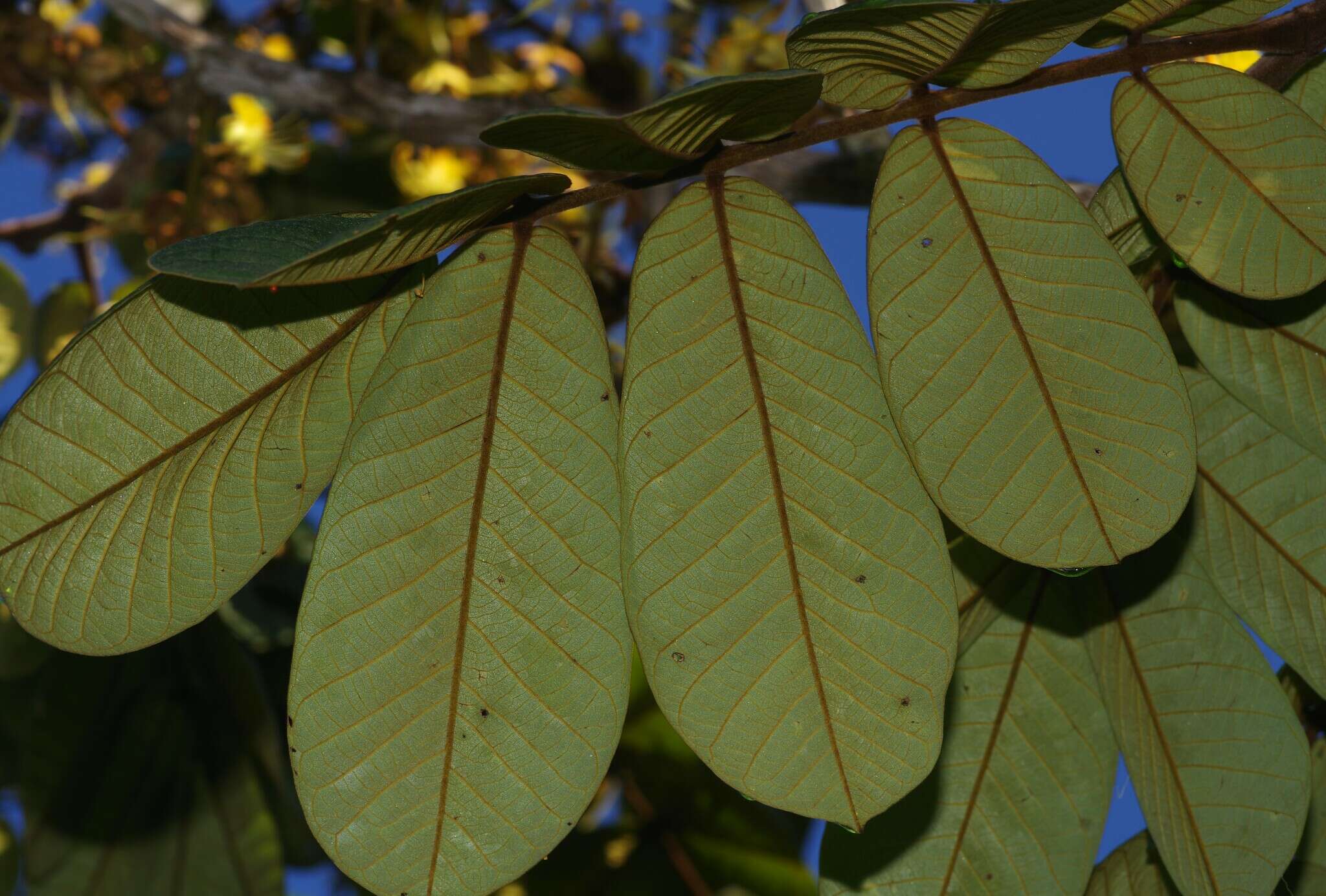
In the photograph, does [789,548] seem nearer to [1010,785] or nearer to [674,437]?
[674,437]

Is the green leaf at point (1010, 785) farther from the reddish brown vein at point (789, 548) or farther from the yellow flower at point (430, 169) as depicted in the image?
the yellow flower at point (430, 169)

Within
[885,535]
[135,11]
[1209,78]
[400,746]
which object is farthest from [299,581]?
[1209,78]

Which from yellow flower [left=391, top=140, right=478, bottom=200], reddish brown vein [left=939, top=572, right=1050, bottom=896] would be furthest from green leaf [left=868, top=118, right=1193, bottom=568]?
yellow flower [left=391, top=140, right=478, bottom=200]

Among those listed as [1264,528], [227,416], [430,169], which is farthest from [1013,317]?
[430,169]

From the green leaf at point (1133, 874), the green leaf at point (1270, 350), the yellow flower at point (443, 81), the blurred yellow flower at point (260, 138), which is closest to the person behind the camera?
the green leaf at point (1270, 350)

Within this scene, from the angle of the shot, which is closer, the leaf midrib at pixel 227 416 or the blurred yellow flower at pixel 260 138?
the leaf midrib at pixel 227 416

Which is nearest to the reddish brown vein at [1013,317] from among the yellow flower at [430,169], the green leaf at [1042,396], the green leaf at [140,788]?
the green leaf at [1042,396]

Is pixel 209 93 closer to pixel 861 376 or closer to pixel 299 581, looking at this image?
pixel 299 581
